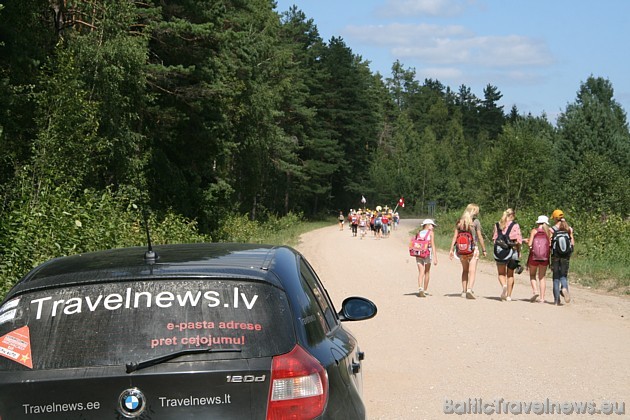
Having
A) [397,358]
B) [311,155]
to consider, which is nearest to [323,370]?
[397,358]

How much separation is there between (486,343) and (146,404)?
27.7ft

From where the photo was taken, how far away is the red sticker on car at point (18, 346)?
3.65 metres

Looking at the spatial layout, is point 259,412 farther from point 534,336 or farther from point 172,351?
point 534,336

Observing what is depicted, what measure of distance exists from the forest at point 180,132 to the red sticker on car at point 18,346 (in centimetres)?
701

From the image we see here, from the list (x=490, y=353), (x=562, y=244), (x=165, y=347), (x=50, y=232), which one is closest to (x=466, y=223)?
(x=562, y=244)

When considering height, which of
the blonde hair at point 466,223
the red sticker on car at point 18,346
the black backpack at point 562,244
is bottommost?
the black backpack at point 562,244

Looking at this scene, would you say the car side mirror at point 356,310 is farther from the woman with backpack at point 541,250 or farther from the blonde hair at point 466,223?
the woman with backpack at point 541,250

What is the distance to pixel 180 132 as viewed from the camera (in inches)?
1332

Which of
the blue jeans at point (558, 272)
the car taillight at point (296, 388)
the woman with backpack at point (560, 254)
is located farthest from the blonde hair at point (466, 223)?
the car taillight at point (296, 388)

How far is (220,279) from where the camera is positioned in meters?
3.89

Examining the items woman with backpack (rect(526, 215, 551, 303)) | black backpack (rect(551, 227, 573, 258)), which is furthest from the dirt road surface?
black backpack (rect(551, 227, 573, 258))

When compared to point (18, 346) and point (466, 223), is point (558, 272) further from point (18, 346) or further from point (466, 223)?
point (18, 346)

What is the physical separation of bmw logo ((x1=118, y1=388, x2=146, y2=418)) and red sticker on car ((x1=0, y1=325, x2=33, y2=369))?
0.48 meters

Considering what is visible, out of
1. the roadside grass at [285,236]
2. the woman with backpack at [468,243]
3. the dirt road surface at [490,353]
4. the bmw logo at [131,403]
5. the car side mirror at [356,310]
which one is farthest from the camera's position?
the roadside grass at [285,236]
